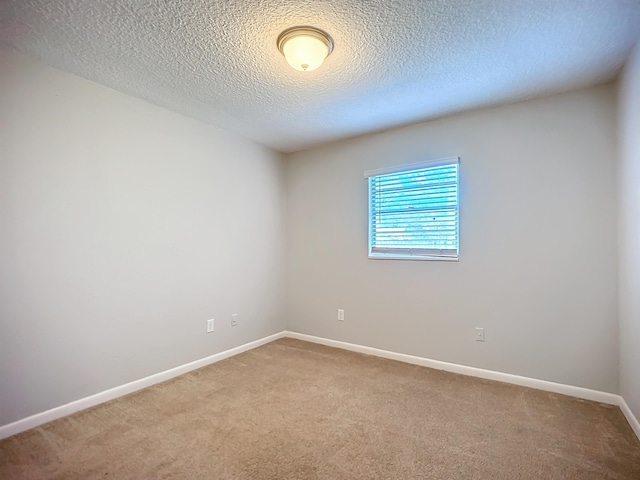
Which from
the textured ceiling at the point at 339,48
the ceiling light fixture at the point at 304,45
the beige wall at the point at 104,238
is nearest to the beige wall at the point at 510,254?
the textured ceiling at the point at 339,48

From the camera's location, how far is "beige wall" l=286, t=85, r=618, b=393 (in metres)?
2.42

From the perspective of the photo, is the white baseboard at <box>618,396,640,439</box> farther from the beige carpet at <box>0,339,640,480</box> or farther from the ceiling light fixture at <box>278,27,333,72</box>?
the ceiling light fixture at <box>278,27,333,72</box>

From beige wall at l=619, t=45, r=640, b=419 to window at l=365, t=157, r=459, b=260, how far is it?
3.69ft

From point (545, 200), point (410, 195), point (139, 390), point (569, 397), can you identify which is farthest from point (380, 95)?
point (139, 390)

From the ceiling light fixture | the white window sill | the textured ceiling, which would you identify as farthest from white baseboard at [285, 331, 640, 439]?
the ceiling light fixture

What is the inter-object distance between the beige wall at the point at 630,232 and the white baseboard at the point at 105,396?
127 inches

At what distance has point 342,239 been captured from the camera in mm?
3717

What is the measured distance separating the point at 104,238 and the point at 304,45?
1982 mm

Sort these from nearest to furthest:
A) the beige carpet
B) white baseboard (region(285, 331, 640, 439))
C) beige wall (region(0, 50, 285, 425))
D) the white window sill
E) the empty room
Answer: the beige carpet → the empty room → beige wall (region(0, 50, 285, 425)) → white baseboard (region(285, 331, 640, 439)) → the white window sill

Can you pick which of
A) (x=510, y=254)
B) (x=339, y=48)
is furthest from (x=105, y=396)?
(x=510, y=254)

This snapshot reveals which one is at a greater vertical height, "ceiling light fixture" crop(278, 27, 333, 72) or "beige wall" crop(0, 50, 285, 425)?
"ceiling light fixture" crop(278, 27, 333, 72)

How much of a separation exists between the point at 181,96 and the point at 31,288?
5.69ft

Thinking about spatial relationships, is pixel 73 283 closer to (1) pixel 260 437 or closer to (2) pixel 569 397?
(1) pixel 260 437

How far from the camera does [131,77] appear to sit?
2330mm
